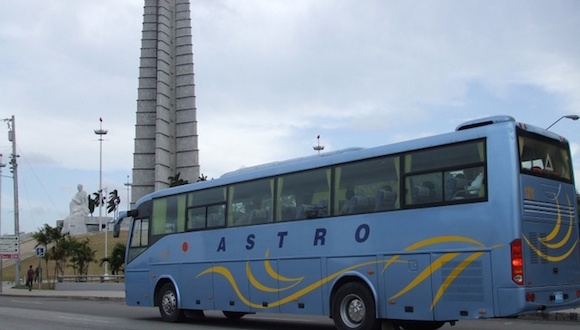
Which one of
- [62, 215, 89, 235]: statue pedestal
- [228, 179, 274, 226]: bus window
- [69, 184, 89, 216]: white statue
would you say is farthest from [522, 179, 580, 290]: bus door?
[69, 184, 89, 216]: white statue

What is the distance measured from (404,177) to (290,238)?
3194 millimetres

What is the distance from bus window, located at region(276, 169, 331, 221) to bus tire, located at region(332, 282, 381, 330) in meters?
1.61

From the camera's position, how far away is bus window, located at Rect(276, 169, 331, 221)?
13.6 metres

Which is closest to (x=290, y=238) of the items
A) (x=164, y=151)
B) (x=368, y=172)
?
(x=368, y=172)

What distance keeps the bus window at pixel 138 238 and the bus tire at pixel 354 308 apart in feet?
24.4

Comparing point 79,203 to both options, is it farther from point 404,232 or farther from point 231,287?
point 404,232

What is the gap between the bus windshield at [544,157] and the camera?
10.9m

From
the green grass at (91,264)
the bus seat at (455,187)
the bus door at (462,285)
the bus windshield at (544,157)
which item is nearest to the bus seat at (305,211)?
the bus door at (462,285)

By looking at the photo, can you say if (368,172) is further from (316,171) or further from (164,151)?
(164,151)

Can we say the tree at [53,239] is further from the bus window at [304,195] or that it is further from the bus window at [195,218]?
the bus window at [304,195]

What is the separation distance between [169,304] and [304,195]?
582 centimetres

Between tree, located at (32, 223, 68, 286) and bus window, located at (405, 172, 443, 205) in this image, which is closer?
bus window, located at (405, 172, 443, 205)

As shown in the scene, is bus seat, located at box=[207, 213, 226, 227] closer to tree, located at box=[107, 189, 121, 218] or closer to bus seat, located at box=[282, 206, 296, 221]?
bus seat, located at box=[282, 206, 296, 221]

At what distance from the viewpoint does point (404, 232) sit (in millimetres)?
11945
